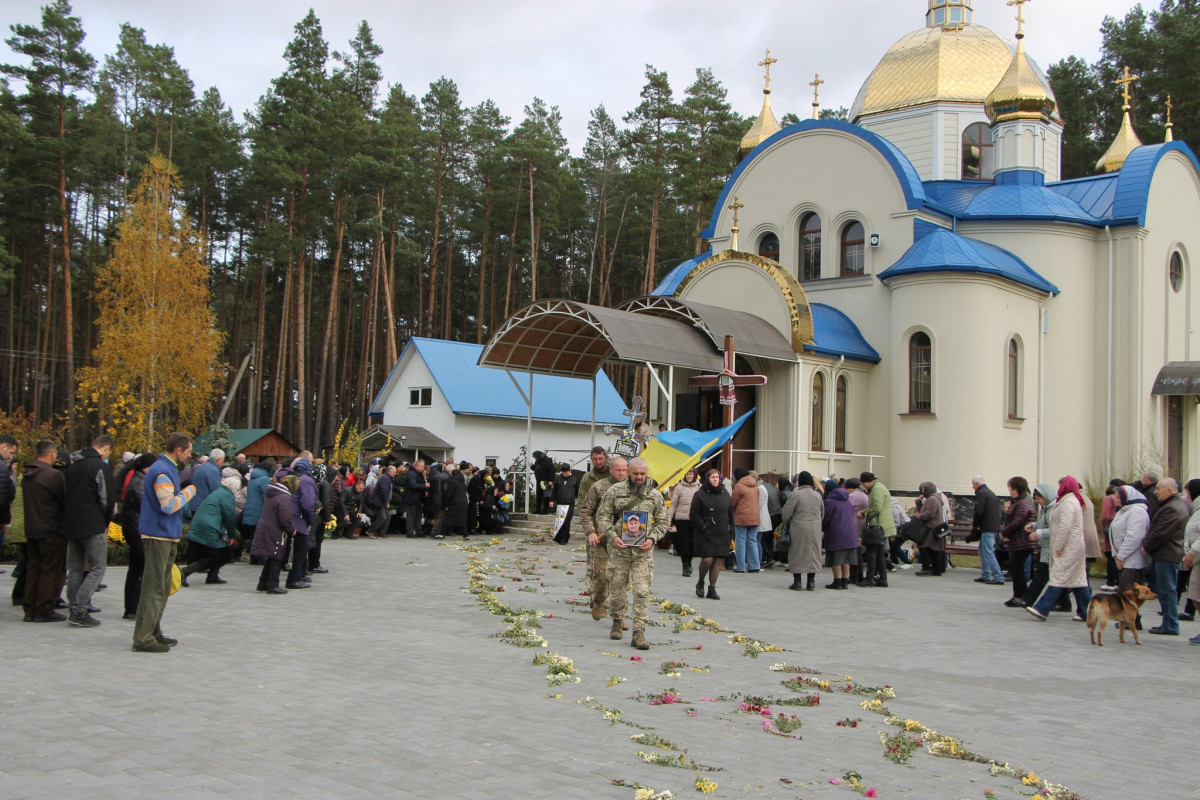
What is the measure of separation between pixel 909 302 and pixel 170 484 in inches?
800

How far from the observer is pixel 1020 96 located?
90.4 feet

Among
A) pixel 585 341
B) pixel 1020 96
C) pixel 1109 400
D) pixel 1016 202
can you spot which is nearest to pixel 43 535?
pixel 585 341

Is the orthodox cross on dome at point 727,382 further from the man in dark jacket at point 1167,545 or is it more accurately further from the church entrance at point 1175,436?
the church entrance at point 1175,436

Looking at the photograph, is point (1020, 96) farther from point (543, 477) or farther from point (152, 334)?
point (152, 334)

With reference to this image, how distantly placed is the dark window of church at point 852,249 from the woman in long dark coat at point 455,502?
12.0m

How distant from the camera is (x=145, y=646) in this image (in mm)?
8156

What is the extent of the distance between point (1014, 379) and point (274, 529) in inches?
786

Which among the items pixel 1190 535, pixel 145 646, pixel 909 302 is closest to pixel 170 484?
pixel 145 646

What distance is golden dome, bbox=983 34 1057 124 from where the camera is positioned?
1086 inches

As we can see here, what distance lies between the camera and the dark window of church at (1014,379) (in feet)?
83.8

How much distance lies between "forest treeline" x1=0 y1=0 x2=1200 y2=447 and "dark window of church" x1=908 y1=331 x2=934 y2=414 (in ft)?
66.6

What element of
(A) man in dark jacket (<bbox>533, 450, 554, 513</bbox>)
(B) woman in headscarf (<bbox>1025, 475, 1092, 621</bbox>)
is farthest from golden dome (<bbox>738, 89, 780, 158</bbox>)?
(B) woman in headscarf (<bbox>1025, 475, 1092, 621</bbox>)

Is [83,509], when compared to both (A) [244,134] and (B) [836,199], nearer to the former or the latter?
(B) [836,199]

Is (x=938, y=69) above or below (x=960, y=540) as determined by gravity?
above
